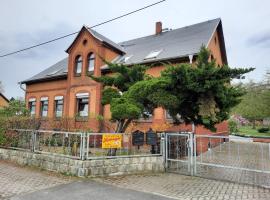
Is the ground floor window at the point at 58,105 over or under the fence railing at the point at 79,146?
over

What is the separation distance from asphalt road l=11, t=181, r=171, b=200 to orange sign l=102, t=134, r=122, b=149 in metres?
1.71

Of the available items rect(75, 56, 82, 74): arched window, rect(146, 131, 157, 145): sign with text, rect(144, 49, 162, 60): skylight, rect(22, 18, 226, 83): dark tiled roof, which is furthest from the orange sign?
rect(75, 56, 82, 74): arched window

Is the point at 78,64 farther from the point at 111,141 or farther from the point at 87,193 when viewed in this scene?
the point at 87,193

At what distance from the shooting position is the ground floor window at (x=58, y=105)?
779 inches

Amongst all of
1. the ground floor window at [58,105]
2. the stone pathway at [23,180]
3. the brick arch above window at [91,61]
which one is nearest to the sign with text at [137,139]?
the stone pathway at [23,180]

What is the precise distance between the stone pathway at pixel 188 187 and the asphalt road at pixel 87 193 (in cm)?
40

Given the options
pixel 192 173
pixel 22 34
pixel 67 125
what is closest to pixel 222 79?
pixel 192 173

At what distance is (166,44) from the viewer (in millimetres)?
17031

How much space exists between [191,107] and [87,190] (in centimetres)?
448

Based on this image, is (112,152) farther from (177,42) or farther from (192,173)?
(177,42)

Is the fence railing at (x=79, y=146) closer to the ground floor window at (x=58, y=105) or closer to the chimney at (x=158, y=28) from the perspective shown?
the ground floor window at (x=58, y=105)

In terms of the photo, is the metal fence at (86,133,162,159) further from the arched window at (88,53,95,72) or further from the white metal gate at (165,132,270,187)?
the arched window at (88,53,95,72)

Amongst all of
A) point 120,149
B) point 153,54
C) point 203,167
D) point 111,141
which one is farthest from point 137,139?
point 153,54

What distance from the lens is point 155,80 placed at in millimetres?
8492
